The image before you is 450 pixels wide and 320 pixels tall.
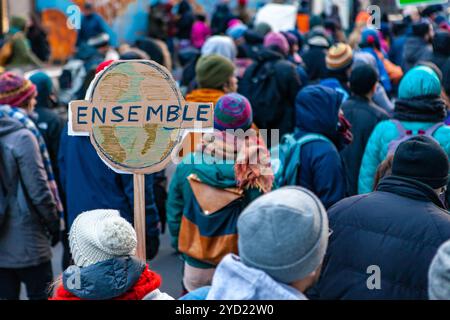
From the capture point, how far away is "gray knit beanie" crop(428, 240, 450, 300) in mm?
2217

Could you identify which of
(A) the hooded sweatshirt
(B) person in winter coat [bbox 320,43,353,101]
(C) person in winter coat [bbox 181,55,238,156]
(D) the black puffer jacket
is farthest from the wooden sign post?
(A) the hooded sweatshirt

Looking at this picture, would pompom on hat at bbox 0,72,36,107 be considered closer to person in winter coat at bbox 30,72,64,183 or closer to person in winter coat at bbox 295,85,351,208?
person in winter coat at bbox 30,72,64,183

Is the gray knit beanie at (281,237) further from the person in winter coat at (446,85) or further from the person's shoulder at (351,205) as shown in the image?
the person in winter coat at (446,85)

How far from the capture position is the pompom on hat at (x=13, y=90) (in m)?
5.40

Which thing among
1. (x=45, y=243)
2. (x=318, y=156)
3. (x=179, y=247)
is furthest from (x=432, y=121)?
(x=45, y=243)

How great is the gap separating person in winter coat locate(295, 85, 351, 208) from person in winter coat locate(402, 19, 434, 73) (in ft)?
15.2

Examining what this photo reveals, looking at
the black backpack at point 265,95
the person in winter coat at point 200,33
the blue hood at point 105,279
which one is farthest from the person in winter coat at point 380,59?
the blue hood at point 105,279

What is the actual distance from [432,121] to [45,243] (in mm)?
2638

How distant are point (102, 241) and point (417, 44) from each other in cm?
727

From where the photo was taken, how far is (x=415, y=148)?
10.3 feet

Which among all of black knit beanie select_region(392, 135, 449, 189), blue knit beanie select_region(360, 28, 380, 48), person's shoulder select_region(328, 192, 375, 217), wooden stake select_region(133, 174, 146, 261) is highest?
black knit beanie select_region(392, 135, 449, 189)

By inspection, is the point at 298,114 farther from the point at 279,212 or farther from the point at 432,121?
the point at 279,212

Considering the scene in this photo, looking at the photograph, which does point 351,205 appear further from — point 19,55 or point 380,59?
point 19,55

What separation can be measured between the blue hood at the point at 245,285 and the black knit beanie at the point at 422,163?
1.03 metres
